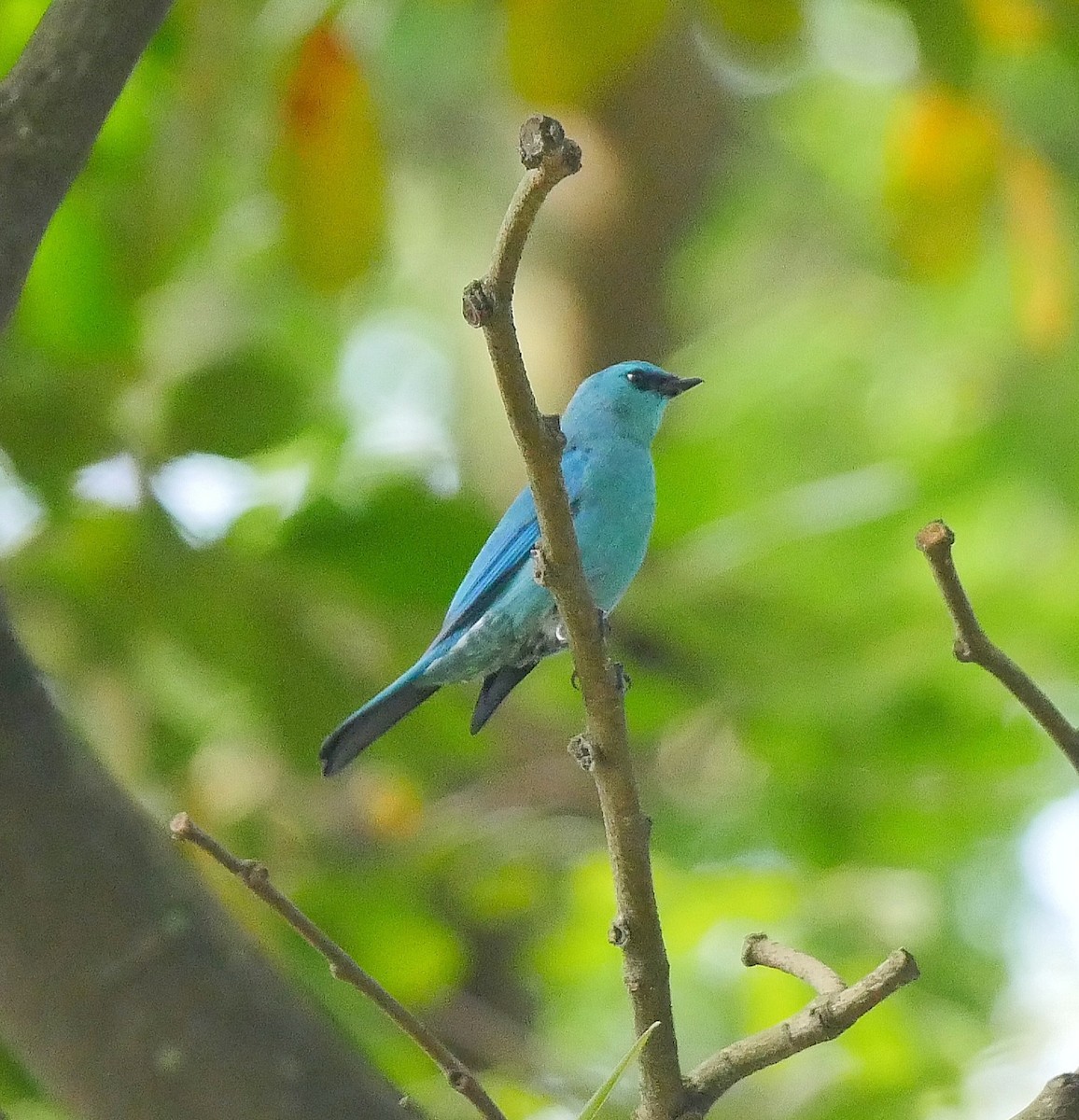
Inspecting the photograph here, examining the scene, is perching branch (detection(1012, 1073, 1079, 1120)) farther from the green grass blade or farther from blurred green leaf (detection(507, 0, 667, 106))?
blurred green leaf (detection(507, 0, 667, 106))

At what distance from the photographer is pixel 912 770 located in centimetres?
393

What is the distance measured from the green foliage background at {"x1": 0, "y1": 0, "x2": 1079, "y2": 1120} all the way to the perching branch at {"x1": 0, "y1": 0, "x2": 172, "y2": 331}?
0.87 meters

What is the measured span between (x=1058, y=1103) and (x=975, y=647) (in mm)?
535

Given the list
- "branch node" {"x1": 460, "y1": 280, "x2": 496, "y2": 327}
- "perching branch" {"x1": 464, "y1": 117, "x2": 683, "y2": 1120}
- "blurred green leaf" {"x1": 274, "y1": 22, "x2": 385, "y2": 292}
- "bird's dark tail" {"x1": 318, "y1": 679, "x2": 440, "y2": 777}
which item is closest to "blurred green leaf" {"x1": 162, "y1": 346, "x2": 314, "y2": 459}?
"blurred green leaf" {"x1": 274, "y1": 22, "x2": 385, "y2": 292}

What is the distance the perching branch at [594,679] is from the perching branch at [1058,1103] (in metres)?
0.40

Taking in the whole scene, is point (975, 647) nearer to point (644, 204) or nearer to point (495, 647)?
point (495, 647)

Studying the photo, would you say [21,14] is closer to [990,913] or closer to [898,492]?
[898,492]

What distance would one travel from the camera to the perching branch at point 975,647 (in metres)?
1.65

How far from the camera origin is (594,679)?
67.1 inches

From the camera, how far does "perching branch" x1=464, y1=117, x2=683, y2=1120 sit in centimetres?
151

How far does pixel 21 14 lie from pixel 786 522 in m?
2.09

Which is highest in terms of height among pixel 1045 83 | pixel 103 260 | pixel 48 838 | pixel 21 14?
pixel 1045 83

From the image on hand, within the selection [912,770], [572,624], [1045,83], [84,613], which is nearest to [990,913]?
[912,770]

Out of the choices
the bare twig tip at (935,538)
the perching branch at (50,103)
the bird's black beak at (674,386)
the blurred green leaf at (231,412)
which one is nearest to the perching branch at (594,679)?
the bare twig tip at (935,538)
